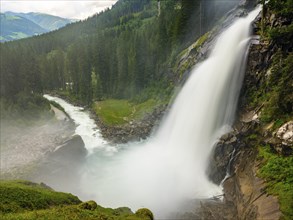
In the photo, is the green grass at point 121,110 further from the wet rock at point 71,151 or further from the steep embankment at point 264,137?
the steep embankment at point 264,137

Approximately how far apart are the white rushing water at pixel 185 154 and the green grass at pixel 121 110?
14.1 m

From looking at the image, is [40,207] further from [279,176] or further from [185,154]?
[185,154]

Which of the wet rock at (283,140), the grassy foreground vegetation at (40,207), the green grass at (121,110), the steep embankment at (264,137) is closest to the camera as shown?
the grassy foreground vegetation at (40,207)

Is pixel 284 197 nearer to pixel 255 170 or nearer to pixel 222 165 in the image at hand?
pixel 255 170

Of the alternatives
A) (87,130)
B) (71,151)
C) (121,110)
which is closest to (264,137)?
(71,151)

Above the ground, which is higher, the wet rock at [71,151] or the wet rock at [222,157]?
the wet rock at [71,151]

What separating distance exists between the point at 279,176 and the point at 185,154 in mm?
16277

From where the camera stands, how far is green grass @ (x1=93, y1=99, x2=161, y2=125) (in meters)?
57.7

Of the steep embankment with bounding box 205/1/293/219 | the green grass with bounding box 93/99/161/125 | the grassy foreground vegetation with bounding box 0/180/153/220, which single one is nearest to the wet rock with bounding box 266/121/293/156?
the steep embankment with bounding box 205/1/293/219

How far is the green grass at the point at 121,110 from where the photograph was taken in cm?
5769

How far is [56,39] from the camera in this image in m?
170

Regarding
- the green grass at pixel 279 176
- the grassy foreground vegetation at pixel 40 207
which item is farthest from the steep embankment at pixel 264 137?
the grassy foreground vegetation at pixel 40 207

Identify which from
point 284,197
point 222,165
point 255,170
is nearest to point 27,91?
point 222,165

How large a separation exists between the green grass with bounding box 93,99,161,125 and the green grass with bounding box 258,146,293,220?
35427 millimetres
